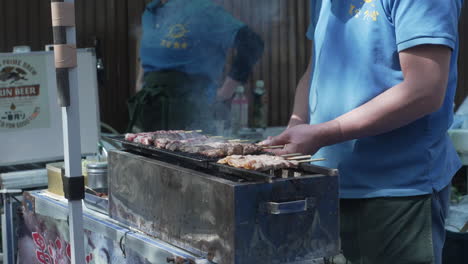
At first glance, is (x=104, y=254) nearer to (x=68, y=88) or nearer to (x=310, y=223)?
(x=68, y=88)

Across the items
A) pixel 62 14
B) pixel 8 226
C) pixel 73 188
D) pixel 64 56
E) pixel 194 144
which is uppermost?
pixel 62 14

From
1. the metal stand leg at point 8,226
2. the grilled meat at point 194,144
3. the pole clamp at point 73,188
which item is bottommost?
the metal stand leg at point 8,226

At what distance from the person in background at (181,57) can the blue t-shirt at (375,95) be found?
9.74 feet

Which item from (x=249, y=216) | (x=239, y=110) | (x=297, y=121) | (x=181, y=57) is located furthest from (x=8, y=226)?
(x=239, y=110)

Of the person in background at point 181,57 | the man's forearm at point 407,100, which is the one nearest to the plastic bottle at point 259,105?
the person in background at point 181,57

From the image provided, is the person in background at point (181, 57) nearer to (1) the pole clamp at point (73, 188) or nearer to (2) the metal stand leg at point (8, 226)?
(2) the metal stand leg at point (8, 226)

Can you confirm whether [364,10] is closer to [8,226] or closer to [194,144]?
[194,144]

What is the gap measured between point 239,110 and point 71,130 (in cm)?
391

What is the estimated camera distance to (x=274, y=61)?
7426mm

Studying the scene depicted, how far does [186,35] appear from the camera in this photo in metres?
5.34

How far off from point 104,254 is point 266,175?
1130mm

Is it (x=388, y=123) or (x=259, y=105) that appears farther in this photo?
(x=259, y=105)

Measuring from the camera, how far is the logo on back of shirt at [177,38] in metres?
5.32

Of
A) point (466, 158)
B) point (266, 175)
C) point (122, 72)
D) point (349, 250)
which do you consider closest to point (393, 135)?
point (349, 250)
